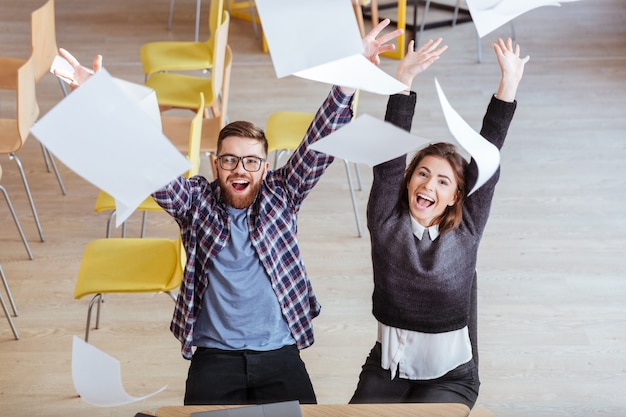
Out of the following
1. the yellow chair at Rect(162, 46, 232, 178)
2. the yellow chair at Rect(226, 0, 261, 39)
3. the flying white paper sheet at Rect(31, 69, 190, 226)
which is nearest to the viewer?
the flying white paper sheet at Rect(31, 69, 190, 226)

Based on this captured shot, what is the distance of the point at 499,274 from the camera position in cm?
381

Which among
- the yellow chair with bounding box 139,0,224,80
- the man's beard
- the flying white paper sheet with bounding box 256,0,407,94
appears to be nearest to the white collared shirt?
the man's beard

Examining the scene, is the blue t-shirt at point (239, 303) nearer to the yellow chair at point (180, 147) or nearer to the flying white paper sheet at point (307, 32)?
the yellow chair at point (180, 147)

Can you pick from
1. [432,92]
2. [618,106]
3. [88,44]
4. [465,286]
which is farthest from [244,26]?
[465,286]

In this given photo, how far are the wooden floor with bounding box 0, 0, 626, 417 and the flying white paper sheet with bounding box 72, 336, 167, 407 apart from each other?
1627 mm

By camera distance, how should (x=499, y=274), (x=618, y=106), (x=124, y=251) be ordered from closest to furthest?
1. (x=124, y=251)
2. (x=499, y=274)
3. (x=618, y=106)

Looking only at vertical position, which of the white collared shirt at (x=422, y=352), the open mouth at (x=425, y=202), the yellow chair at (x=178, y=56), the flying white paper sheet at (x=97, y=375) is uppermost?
the flying white paper sheet at (x=97, y=375)

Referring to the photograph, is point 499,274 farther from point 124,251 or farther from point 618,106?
point 618,106

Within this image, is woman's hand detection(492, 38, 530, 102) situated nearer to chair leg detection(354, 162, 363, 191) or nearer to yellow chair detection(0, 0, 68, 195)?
chair leg detection(354, 162, 363, 191)

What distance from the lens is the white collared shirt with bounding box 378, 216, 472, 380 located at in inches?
92.7

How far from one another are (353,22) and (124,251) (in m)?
2.11

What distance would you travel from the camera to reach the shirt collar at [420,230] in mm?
2324

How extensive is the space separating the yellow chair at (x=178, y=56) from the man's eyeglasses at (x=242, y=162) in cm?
243

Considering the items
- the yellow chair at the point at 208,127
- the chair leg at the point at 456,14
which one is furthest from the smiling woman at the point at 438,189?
the chair leg at the point at 456,14
